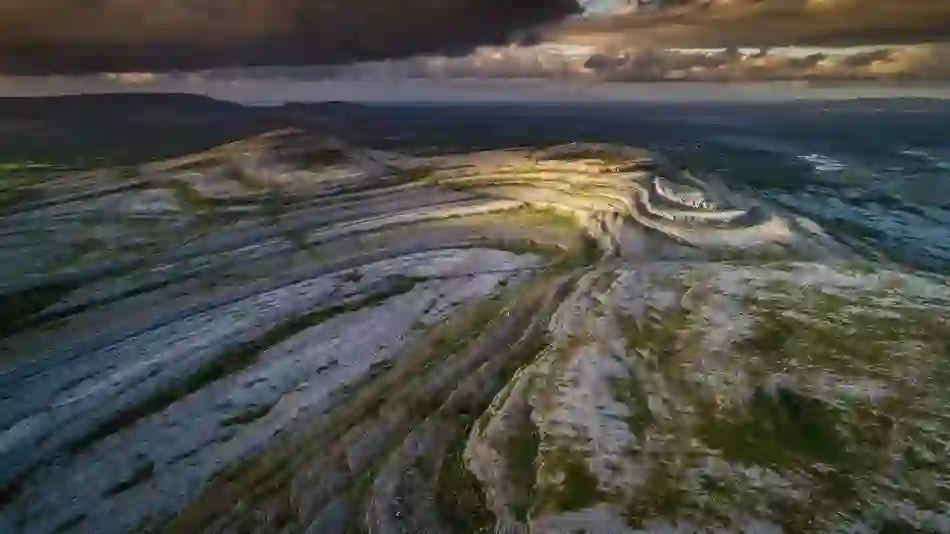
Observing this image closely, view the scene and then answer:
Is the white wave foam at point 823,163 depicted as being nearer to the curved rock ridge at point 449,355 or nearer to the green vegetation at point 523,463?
the curved rock ridge at point 449,355

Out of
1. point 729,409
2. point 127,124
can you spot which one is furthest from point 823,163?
point 127,124

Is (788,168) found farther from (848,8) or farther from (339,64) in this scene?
(339,64)

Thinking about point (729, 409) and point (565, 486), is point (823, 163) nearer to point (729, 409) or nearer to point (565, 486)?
point (729, 409)

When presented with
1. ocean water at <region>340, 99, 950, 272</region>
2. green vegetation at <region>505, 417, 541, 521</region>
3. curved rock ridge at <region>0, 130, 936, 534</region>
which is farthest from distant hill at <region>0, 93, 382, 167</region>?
green vegetation at <region>505, 417, 541, 521</region>

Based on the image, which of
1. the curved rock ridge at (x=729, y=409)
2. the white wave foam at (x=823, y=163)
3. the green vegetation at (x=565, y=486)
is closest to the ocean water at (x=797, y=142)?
the white wave foam at (x=823, y=163)

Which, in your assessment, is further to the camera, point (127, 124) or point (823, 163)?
point (127, 124)

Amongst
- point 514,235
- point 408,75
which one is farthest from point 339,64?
point 514,235
